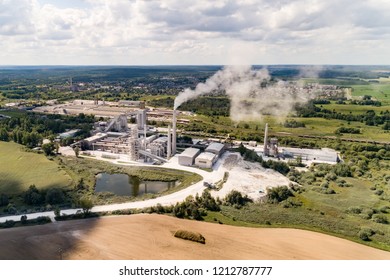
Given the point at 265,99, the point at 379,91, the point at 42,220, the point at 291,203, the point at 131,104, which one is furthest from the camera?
the point at 131,104

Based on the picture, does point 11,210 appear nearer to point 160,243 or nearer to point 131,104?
point 160,243

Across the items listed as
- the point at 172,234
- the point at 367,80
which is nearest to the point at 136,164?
the point at 172,234

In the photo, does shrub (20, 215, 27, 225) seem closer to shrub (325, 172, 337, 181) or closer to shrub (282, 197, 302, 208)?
shrub (282, 197, 302, 208)

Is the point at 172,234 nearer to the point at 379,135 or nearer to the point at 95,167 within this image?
the point at 95,167

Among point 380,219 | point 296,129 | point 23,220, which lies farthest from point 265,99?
point 23,220

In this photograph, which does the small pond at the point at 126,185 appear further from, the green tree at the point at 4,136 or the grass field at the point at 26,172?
the green tree at the point at 4,136

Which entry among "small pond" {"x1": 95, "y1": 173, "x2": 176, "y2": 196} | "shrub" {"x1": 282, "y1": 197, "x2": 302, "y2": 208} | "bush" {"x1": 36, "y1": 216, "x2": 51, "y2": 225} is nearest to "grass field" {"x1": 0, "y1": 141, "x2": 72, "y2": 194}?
"small pond" {"x1": 95, "y1": 173, "x2": 176, "y2": 196}
